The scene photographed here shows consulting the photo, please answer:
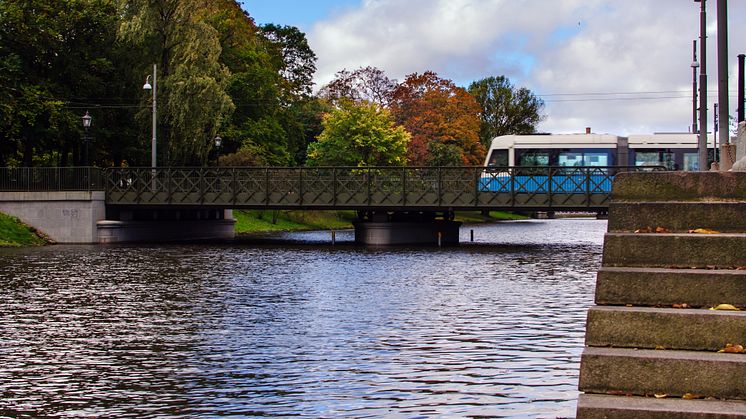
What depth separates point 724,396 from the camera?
8.19 meters

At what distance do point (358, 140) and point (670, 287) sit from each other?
82495 millimetres

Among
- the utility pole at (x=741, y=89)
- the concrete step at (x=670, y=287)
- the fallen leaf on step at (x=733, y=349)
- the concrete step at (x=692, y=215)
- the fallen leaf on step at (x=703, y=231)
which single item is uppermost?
the utility pole at (x=741, y=89)

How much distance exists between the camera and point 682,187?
1077 centimetres

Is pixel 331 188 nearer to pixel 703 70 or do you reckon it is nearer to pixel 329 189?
pixel 329 189

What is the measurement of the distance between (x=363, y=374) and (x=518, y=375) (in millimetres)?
2313

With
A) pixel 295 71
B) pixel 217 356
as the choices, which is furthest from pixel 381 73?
pixel 217 356

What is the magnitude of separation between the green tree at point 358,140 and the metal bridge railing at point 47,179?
33.8 meters

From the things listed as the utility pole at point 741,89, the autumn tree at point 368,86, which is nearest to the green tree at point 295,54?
the autumn tree at point 368,86

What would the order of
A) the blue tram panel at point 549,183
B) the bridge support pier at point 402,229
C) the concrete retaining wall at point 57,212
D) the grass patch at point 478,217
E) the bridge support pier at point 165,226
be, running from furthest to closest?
the grass patch at point 478,217 → the bridge support pier at point 402,229 → the bridge support pier at point 165,226 → the concrete retaining wall at point 57,212 → the blue tram panel at point 549,183

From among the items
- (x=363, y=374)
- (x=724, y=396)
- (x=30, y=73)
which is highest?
(x=30, y=73)

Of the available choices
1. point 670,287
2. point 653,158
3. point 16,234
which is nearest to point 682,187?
point 670,287

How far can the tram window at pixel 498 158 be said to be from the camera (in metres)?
66.0

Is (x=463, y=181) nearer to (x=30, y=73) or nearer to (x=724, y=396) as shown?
(x=30, y=73)

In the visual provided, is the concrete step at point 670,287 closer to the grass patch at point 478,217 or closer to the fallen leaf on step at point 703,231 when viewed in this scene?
the fallen leaf on step at point 703,231
